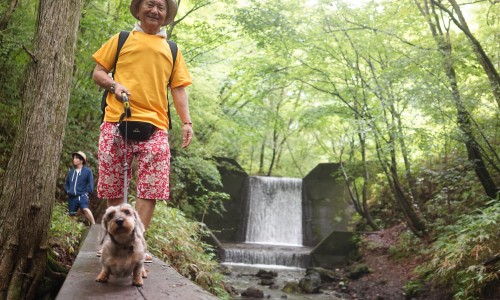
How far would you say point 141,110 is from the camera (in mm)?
2912

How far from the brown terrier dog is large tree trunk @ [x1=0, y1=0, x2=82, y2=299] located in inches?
37.7

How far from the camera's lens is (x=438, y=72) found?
8.60 meters

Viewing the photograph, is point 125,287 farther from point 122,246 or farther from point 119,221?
point 119,221

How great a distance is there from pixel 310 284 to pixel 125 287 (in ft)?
28.7

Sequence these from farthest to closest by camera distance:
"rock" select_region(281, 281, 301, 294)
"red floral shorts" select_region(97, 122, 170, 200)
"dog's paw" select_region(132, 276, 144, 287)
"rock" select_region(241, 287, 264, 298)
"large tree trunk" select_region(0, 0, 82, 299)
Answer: "rock" select_region(281, 281, 301, 294) < "rock" select_region(241, 287, 264, 298) < "large tree trunk" select_region(0, 0, 82, 299) < "red floral shorts" select_region(97, 122, 170, 200) < "dog's paw" select_region(132, 276, 144, 287)

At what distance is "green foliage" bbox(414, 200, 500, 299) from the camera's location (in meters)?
6.85

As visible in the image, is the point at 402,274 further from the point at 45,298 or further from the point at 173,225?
the point at 45,298

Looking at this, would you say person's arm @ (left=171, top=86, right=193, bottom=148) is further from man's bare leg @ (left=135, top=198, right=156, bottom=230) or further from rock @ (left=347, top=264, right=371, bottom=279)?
rock @ (left=347, top=264, right=371, bottom=279)

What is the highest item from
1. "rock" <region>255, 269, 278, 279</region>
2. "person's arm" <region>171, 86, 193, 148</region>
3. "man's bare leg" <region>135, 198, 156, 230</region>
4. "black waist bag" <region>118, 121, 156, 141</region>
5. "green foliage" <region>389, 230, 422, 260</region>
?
"person's arm" <region>171, 86, 193, 148</region>

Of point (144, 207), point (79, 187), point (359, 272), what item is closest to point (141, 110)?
point (144, 207)

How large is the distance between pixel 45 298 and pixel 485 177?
28.5 ft

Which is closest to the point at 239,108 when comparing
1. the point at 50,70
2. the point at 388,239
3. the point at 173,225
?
the point at 388,239

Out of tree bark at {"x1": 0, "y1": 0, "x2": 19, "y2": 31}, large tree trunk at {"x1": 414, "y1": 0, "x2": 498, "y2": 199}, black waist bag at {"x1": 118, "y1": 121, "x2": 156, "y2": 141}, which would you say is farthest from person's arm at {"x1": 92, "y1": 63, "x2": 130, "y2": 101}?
large tree trunk at {"x1": 414, "y1": 0, "x2": 498, "y2": 199}

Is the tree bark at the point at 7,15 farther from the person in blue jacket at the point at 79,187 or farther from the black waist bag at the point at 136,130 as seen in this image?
the black waist bag at the point at 136,130
